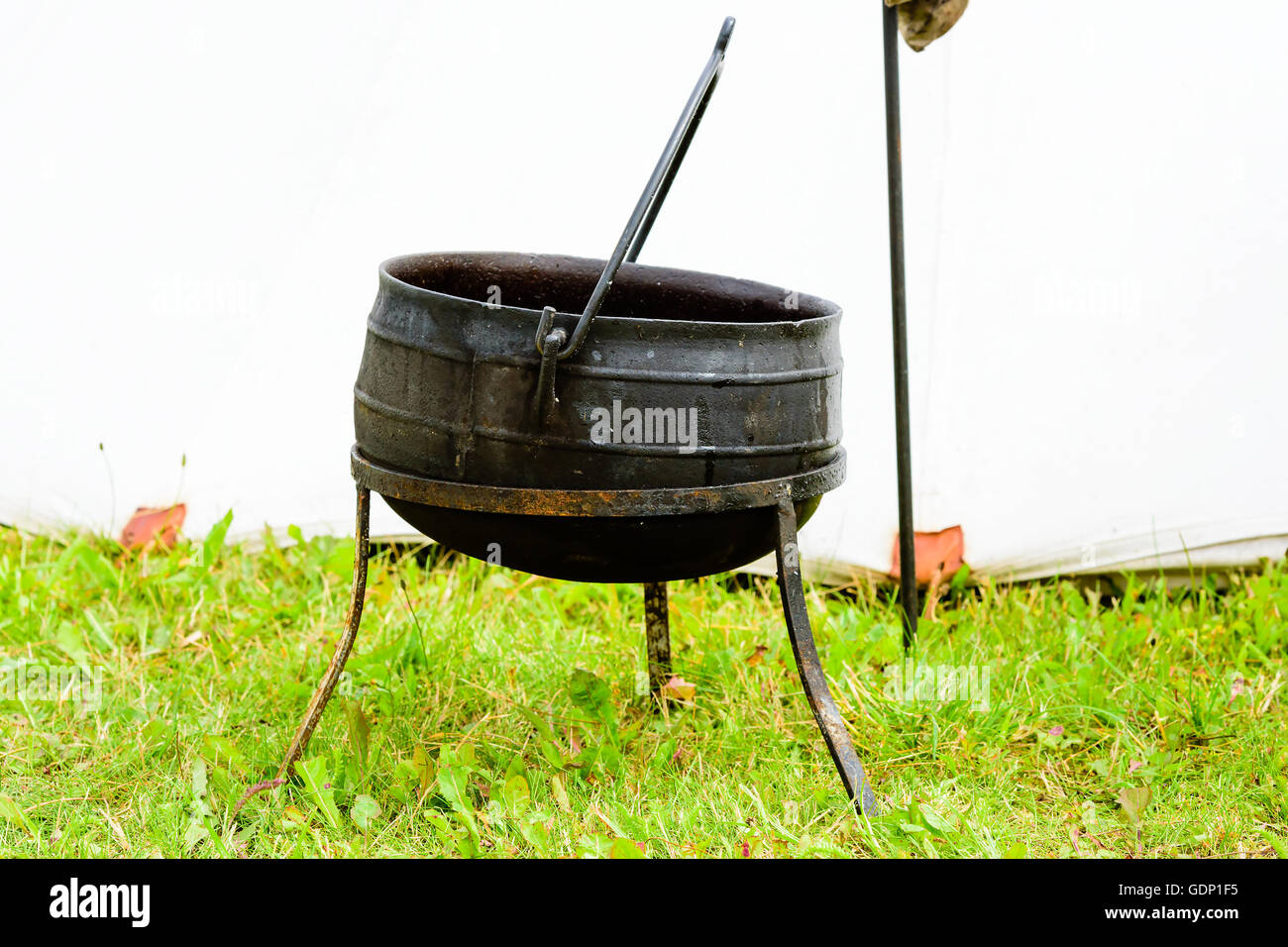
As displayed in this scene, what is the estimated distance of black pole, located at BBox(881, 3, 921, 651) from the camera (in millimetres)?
2816

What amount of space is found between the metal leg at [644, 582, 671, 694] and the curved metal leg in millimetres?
675

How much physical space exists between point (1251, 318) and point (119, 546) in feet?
9.98

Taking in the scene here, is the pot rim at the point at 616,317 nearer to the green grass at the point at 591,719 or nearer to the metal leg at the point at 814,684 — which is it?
the metal leg at the point at 814,684

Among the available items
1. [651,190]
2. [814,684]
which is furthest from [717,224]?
[814,684]

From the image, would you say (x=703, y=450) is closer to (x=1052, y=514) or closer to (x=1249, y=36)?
(x=1052, y=514)

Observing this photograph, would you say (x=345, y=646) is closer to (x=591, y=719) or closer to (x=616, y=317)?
(x=591, y=719)

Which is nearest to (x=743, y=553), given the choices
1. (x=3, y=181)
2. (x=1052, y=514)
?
(x=1052, y=514)

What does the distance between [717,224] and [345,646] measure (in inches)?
63.4

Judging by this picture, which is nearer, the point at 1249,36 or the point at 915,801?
the point at 915,801

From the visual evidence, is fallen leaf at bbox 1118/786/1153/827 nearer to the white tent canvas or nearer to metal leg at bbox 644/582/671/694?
metal leg at bbox 644/582/671/694

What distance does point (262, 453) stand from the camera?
356 centimetres

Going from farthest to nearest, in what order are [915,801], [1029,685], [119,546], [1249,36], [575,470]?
[119,546] → [1249,36] → [1029,685] → [915,801] → [575,470]

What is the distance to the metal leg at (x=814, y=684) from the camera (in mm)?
2303

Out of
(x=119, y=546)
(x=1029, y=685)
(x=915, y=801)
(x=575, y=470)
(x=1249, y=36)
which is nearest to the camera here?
(x=575, y=470)
